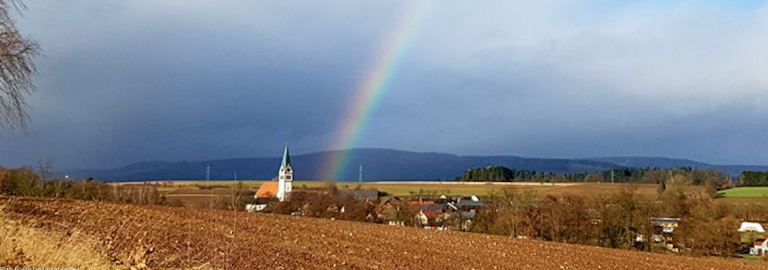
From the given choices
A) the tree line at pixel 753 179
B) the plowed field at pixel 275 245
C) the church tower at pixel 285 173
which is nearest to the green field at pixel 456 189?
the church tower at pixel 285 173

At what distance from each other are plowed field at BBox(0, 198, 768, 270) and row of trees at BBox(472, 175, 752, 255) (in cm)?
2536

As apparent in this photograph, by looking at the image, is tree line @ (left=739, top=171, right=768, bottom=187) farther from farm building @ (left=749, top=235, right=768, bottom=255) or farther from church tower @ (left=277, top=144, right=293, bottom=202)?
church tower @ (left=277, top=144, right=293, bottom=202)

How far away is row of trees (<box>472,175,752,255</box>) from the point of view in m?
50.8

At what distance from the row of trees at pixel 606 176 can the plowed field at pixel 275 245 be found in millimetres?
78414

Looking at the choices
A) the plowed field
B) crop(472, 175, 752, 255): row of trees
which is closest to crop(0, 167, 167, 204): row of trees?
the plowed field

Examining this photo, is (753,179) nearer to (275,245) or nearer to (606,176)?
(606,176)

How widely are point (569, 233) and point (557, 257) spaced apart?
3200 centimetres

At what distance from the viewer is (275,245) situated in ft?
53.6

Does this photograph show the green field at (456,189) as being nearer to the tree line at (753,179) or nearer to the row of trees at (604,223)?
the row of trees at (604,223)

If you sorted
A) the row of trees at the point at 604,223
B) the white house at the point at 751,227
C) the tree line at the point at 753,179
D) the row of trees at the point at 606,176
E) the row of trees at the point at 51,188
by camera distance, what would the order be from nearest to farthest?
the row of trees at the point at 51,188 < the row of trees at the point at 604,223 < the white house at the point at 751,227 < the row of trees at the point at 606,176 < the tree line at the point at 753,179

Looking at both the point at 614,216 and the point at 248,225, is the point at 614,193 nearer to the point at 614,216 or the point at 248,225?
the point at 614,216

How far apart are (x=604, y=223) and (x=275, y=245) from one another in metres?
42.2

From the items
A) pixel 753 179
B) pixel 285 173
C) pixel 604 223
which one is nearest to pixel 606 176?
pixel 753 179

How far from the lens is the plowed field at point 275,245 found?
12672mm
